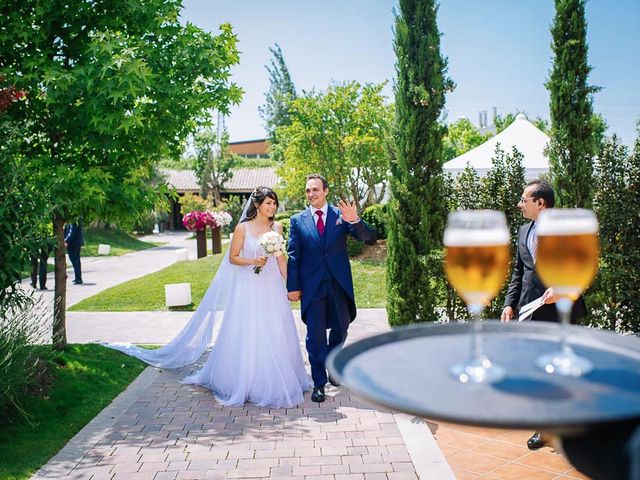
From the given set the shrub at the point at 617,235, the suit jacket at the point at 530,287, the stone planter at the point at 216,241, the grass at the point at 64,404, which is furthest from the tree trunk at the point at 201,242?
the suit jacket at the point at 530,287

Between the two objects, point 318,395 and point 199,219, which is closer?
point 318,395

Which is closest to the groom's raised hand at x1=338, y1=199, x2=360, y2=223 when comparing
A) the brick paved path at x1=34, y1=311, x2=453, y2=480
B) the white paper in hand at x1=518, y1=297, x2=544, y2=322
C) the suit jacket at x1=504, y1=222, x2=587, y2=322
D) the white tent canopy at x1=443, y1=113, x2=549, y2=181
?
the suit jacket at x1=504, y1=222, x2=587, y2=322

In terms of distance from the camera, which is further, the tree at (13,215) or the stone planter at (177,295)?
the stone planter at (177,295)

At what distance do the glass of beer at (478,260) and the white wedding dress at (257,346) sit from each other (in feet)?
16.2

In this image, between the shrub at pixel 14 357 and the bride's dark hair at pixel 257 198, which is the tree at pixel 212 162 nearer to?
the bride's dark hair at pixel 257 198

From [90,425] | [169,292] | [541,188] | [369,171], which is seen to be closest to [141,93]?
[90,425]

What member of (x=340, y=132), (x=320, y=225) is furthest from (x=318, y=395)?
(x=340, y=132)

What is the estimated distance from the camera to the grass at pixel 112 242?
28.2 meters

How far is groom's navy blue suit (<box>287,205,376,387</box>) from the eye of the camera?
6.55 metres

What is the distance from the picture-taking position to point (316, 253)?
259 inches

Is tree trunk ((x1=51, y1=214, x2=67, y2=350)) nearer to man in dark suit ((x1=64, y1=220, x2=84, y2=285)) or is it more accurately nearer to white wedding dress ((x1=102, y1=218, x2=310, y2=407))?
white wedding dress ((x1=102, y1=218, x2=310, y2=407))

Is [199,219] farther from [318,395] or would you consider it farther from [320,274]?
[318,395]

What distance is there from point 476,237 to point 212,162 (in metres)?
46.7

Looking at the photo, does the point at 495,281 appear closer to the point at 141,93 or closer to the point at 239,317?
the point at 239,317
